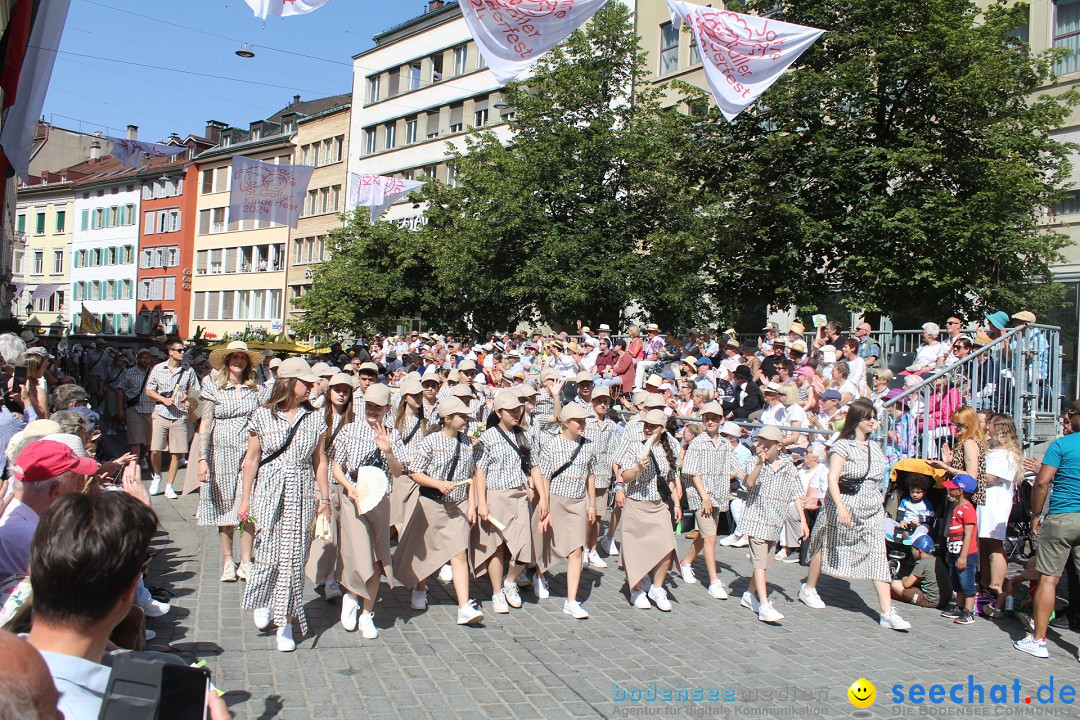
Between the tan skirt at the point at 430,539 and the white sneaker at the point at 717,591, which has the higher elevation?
the tan skirt at the point at 430,539

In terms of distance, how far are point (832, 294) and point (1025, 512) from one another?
36.8ft

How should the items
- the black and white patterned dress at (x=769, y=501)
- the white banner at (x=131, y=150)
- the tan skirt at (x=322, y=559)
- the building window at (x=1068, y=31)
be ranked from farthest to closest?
the white banner at (x=131, y=150) < the building window at (x=1068, y=31) < the black and white patterned dress at (x=769, y=501) < the tan skirt at (x=322, y=559)

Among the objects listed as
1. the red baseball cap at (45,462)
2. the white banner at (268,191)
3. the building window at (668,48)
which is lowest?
the red baseball cap at (45,462)

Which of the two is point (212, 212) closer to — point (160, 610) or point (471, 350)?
point (471, 350)

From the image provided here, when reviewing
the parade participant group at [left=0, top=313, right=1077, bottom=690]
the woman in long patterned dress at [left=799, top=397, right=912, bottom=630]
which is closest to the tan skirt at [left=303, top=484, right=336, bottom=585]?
the parade participant group at [left=0, top=313, right=1077, bottom=690]

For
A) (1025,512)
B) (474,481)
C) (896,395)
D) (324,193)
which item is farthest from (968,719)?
(324,193)

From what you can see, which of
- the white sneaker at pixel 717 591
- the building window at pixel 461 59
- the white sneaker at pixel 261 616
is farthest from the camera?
the building window at pixel 461 59

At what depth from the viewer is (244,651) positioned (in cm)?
607

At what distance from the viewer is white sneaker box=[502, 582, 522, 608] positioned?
7652 mm

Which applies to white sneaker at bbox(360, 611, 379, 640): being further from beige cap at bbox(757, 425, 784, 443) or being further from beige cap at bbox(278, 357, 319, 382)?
beige cap at bbox(757, 425, 784, 443)

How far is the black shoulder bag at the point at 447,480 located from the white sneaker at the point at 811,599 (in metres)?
3.57

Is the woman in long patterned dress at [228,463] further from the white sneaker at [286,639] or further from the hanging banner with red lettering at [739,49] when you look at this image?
the hanging banner with red lettering at [739,49]

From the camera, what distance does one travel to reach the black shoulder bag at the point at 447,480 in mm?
7203

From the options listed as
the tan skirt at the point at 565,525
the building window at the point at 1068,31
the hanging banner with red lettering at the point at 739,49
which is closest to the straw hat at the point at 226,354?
the tan skirt at the point at 565,525
